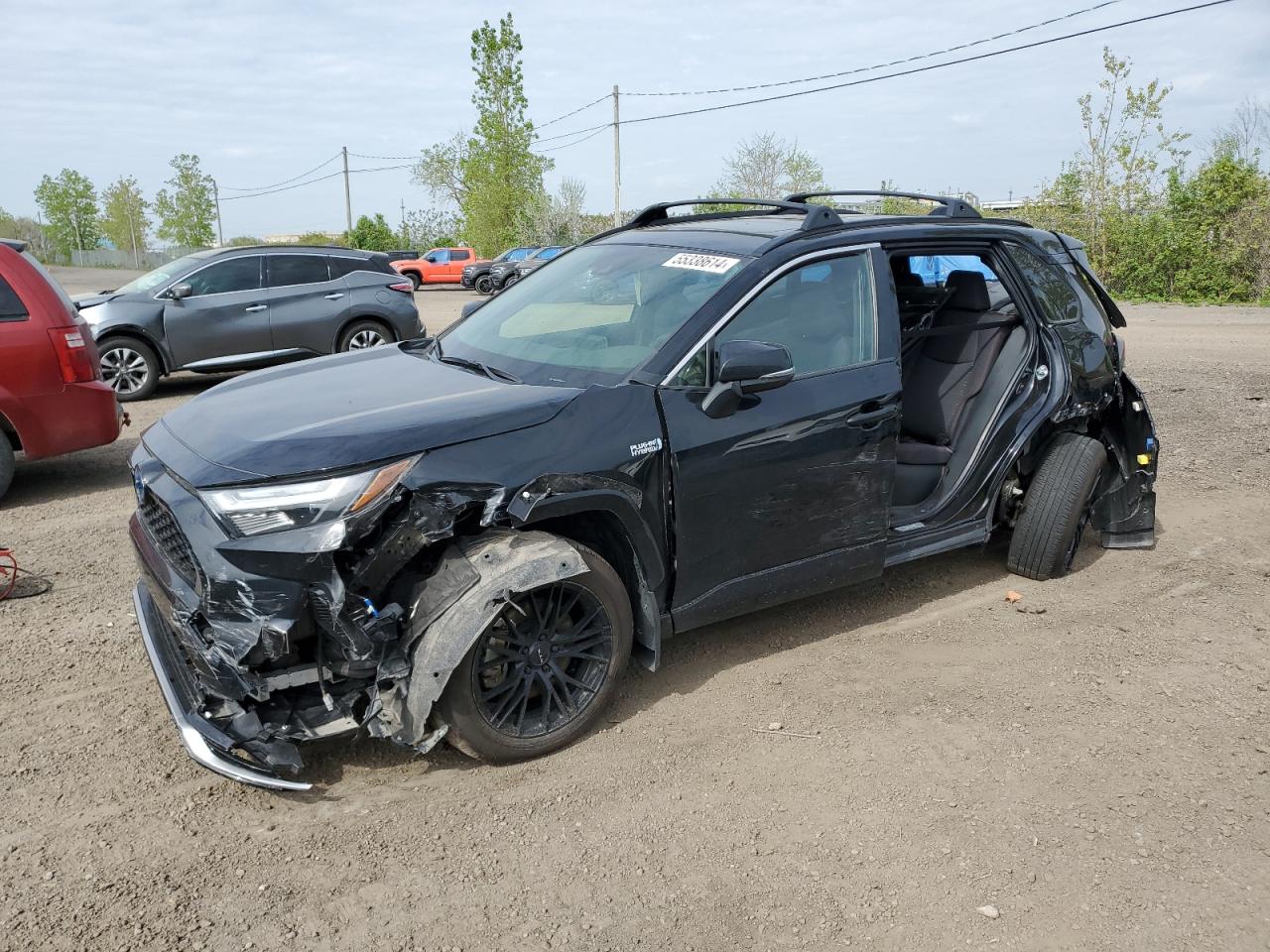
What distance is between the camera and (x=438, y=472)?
10.6ft

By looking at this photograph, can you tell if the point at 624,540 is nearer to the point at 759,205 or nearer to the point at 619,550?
the point at 619,550

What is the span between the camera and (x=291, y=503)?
3.07 meters

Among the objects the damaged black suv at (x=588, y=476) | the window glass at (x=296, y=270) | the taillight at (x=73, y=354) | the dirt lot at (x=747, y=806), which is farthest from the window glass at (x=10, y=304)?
the window glass at (x=296, y=270)

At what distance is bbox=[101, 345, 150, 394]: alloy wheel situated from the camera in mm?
10781

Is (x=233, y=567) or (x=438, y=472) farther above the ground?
(x=438, y=472)

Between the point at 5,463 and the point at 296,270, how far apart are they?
5856 millimetres

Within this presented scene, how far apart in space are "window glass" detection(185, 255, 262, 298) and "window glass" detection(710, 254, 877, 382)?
9021 millimetres

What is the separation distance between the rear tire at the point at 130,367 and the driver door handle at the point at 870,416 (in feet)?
30.8

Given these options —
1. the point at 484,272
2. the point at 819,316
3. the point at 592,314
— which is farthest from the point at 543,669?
the point at 484,272

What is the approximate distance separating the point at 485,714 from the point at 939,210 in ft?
11.7

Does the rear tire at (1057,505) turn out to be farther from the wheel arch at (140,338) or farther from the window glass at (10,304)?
the wheel arch at (140,338)

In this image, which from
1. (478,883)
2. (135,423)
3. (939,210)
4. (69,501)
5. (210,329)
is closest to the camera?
(478,883)

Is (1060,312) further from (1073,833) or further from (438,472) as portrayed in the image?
(438,472)

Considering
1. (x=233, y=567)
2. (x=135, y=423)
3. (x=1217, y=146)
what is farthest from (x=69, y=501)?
(x=1217, y=146)
